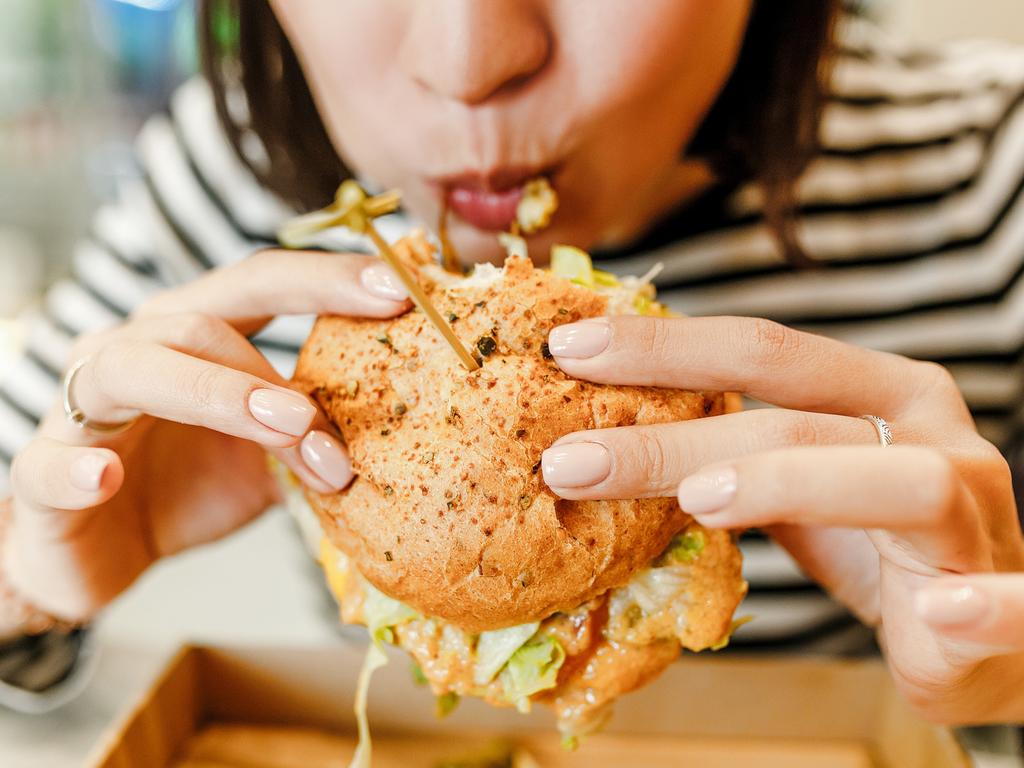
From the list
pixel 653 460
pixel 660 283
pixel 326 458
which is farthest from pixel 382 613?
pixel 660 283

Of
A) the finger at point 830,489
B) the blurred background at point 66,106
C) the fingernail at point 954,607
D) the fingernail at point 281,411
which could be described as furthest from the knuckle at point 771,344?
the blurred background at point 66,106

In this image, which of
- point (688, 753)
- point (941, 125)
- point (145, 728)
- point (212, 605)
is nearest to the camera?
point (145, 728)

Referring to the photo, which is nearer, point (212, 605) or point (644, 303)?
point (644, 303)

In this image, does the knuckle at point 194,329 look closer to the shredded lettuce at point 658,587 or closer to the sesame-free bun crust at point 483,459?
the sesame-free bun crust at point 483,459

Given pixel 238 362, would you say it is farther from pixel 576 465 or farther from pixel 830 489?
pixel 830 489

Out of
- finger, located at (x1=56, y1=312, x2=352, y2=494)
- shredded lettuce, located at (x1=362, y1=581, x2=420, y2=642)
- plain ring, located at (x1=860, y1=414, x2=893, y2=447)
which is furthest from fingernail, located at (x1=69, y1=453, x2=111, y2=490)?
plain ring, located at (x1=860, y1=414, x2=893, y2=447)

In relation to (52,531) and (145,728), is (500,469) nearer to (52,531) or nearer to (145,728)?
(52,531)

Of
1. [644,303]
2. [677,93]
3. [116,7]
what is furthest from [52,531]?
[116,7]
